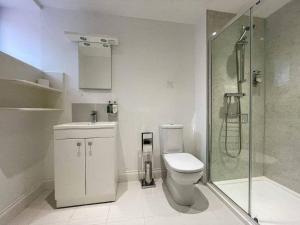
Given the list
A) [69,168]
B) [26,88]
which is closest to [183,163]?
[69,168]

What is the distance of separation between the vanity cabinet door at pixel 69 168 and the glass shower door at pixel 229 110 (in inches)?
63.4

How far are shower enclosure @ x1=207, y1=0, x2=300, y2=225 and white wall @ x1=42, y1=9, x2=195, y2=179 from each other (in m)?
0.41

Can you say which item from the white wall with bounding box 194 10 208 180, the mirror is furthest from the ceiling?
the mirror

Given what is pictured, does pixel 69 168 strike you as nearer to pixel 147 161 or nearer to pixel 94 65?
pixel 147 161

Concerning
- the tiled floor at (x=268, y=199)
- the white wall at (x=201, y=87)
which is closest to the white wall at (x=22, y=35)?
the white wall at (x=201, y=87)

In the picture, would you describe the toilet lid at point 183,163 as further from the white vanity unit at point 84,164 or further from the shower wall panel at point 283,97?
the shower wall panel at point 283,97

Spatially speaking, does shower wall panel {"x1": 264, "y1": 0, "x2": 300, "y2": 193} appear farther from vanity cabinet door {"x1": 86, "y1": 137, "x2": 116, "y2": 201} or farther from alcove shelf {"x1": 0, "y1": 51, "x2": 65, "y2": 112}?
alcove shelf {"x1": 0, "y1": 51, "x2": 65, "y2": 112}

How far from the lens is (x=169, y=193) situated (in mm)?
1783

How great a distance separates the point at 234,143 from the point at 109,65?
6.48ft

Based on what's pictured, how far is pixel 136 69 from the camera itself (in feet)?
6.93

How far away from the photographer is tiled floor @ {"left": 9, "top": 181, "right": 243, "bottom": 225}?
52.9 inches

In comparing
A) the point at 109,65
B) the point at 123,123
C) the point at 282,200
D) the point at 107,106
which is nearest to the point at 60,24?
the point at 109,65

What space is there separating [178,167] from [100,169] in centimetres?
81

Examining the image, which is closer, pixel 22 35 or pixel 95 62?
pixel 22 35
